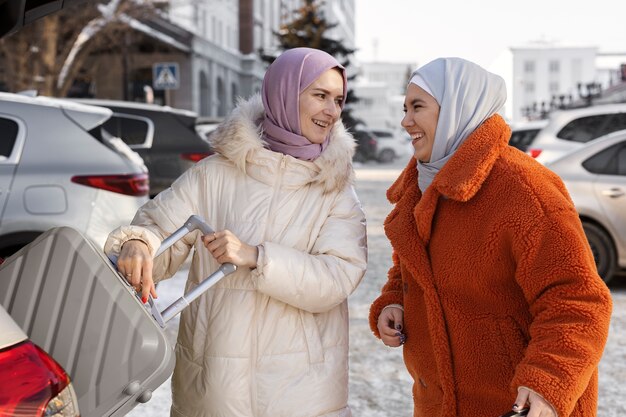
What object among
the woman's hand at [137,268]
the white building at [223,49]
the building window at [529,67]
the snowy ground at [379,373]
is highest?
the building window at [529,67]

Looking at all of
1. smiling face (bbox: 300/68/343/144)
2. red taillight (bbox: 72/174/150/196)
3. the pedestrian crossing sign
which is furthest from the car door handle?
the pedestrian crossing sign

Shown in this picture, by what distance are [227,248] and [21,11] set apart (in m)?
1.48

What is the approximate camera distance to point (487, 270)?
2.28 metres

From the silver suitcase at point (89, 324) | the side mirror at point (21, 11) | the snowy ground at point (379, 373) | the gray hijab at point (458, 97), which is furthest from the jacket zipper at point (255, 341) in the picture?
the snowy ground at point (379, 373)

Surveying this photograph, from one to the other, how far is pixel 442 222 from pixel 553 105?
216ft

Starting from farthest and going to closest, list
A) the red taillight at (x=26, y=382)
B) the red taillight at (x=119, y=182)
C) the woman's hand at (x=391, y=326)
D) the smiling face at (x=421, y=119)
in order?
the red taillight at (x=119, y=182)
the woman's hand at (x=391, y=326)
the smiling face at (x=421, y=119)
the red taillight at (x=26, y=382)

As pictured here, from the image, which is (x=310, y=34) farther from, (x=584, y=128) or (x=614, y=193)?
(x=614, y=193)

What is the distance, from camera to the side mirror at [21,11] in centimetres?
337

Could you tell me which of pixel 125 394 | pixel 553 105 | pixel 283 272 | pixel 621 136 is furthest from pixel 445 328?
pixel 553 105

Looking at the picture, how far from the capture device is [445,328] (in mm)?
2422

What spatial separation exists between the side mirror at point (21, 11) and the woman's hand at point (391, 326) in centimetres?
176

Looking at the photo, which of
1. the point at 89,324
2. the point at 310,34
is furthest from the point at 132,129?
the point at 310,34

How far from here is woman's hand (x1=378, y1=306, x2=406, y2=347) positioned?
2.66m

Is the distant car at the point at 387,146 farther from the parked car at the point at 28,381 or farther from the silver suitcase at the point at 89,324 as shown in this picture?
the parked car at the point at 28,381
